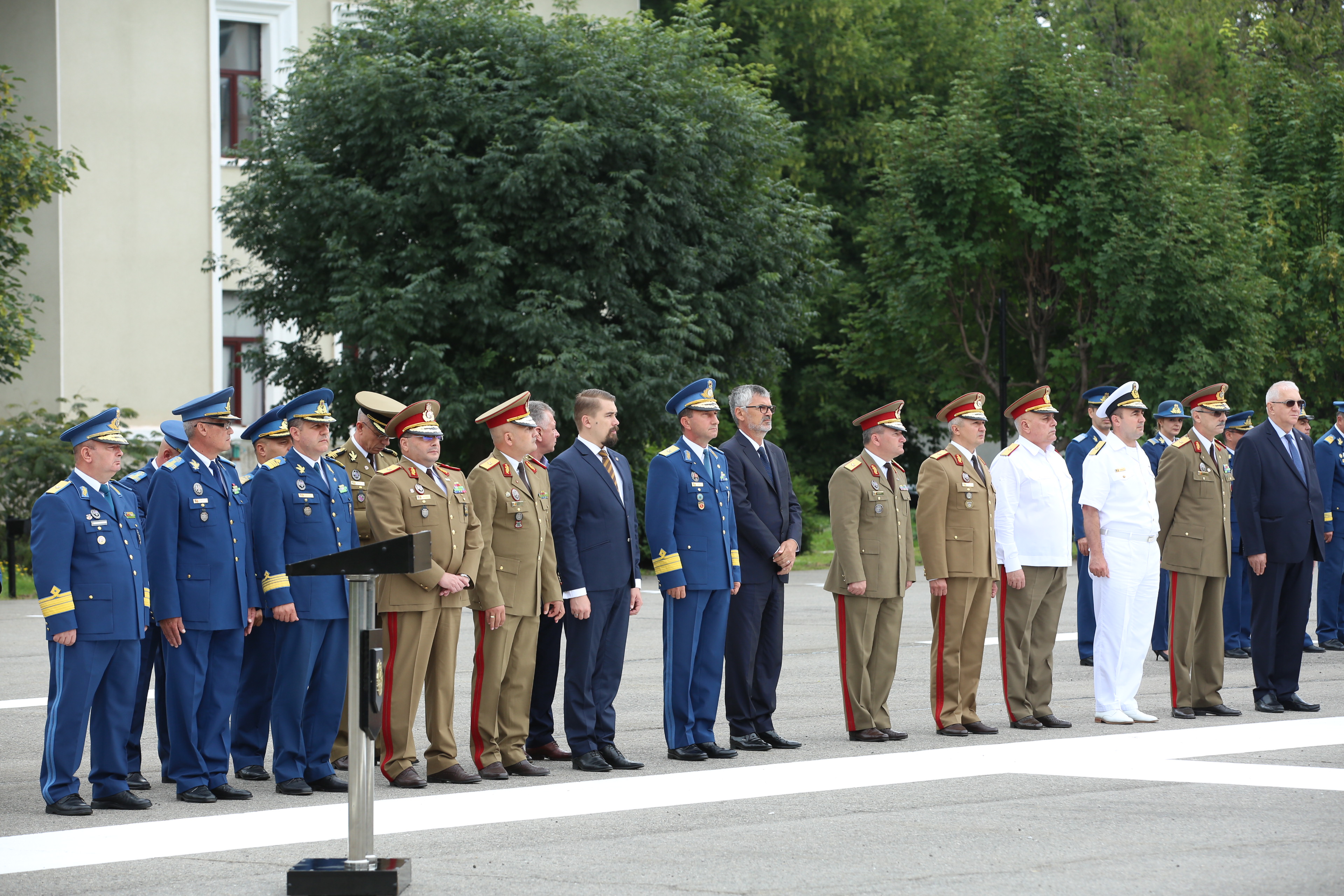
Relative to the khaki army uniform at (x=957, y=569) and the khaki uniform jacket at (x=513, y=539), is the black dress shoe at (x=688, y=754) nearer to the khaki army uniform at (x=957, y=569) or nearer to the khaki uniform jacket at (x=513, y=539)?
the khaki uniform jacket at (x=513, y=539)

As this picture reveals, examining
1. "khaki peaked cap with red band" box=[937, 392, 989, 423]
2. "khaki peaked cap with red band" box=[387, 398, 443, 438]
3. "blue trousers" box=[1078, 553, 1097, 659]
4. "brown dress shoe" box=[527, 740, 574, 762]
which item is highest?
"khaki peaked cap with red band" box=[937, 392, 989, 423]

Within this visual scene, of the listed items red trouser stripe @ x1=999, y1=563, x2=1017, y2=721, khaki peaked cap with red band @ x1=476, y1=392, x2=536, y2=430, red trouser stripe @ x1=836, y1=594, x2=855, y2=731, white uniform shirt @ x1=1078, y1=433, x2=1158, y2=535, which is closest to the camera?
khaki peaked cap with red band @ x1=476, y1=392, x2=536, y2=430

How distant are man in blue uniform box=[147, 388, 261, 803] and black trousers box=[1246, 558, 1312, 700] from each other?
688 centimetres

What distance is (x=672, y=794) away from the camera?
8500 millimetres

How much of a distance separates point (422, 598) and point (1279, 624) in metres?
6.28

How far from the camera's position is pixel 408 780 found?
879 cm

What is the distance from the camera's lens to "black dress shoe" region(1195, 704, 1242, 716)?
11242mm

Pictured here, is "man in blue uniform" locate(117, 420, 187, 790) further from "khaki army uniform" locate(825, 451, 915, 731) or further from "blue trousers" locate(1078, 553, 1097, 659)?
"blue trousers" locate(1078, 553, 1097, 659)

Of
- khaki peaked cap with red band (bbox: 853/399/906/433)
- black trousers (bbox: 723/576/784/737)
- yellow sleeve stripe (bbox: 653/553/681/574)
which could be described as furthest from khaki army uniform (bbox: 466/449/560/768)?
khaki peaked cap with red band (bbox: 853/399/906/433)

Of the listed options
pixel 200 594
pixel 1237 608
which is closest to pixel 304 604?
pixel 200 594

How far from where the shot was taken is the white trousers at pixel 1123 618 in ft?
35.8

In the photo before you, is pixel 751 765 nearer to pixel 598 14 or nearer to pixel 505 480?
pixel 505 480

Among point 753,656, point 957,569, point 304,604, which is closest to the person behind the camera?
point 304,604

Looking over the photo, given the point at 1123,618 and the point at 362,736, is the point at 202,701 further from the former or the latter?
the point at 1123,618
